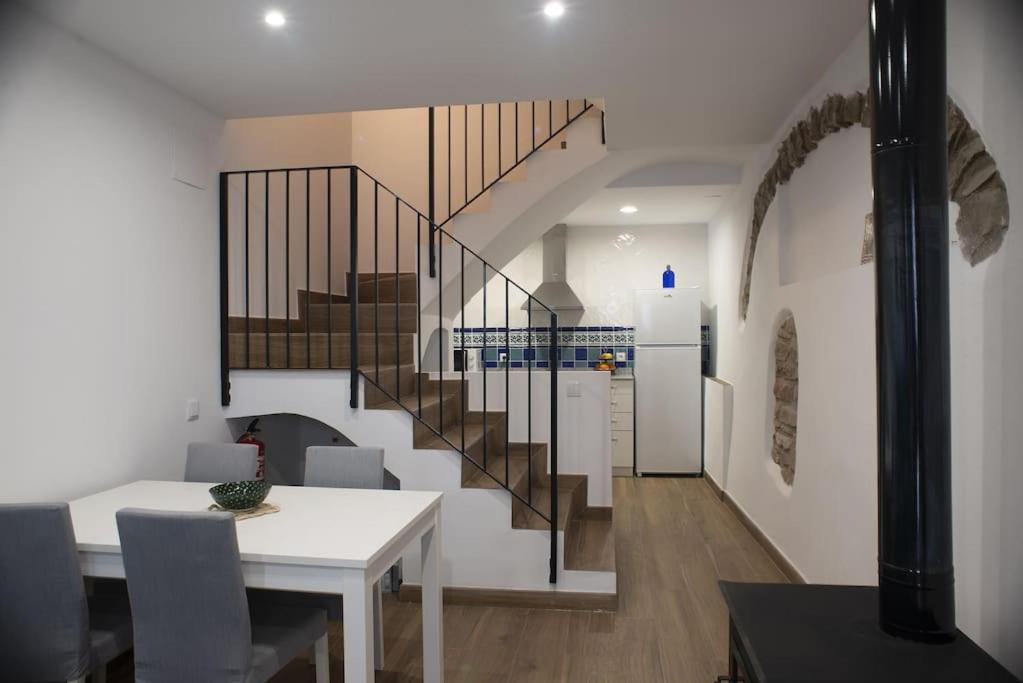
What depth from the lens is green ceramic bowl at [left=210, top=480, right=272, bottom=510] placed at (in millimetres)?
2150

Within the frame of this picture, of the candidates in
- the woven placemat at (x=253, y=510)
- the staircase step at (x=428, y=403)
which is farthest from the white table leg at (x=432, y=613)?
the staircase step at (x=428, y=403)

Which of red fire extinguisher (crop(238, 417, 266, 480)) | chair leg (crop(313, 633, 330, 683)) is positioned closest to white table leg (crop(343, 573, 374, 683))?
chair leg (crop(313, 633, 330, 683))

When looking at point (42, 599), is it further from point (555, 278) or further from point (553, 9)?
point (555, 278)

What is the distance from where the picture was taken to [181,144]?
3.18m

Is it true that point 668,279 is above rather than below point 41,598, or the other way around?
above

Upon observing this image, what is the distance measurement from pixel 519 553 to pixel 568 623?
40 cm

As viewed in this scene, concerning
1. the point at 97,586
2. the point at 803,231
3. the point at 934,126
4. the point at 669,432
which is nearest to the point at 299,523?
the point at 97,586

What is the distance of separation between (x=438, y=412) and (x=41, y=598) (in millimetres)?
2060

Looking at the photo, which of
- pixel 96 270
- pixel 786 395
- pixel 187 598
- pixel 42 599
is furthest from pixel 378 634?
pixel 786 395

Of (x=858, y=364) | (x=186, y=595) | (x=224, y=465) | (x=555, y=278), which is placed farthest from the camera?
(x=555, y=278)

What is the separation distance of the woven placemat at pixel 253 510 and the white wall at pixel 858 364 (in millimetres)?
2180

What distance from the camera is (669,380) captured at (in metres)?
6.04

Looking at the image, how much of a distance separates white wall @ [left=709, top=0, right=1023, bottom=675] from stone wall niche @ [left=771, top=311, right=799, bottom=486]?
4.3 inches

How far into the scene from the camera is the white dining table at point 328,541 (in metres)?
1.73
